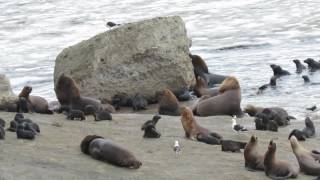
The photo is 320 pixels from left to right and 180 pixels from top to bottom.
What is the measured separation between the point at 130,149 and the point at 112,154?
1.00 meters

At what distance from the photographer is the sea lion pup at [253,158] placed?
8031 millimetres

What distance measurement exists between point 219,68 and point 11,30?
47.0 ft

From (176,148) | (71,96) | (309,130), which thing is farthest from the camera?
(71,96)

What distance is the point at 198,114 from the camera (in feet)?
45.0

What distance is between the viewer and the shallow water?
688 inches

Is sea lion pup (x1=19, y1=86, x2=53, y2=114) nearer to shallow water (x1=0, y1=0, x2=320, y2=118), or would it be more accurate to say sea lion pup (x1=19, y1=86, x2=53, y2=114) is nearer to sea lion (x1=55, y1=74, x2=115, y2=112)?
sea lion (x1=55, y1=74, x2=115, y2=112)

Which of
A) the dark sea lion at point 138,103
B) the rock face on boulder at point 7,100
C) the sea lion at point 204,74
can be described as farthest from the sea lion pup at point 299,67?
the rock face on boulder at point 7,100

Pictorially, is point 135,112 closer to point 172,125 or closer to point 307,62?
point 172,125

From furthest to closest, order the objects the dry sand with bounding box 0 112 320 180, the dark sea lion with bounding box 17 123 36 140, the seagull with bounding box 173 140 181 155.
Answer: the seagull with bounding box 173 140 181 155
the dark sea lion with bounding box 17 123 36 140
the dry sand with bounding box 0 112 320 180

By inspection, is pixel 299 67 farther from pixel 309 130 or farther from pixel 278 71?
pixel 309 130

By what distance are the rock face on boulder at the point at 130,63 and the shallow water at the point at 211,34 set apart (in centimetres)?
104

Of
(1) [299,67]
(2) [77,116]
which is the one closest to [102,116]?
(2) [77,116]

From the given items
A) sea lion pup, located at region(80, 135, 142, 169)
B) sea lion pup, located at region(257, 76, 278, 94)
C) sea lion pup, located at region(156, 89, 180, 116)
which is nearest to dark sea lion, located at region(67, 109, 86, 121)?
sea lion pup, located at region(156, 89, 180, 116)

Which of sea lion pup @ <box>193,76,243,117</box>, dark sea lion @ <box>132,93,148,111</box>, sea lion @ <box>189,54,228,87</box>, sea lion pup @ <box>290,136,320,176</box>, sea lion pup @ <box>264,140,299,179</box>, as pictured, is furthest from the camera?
sea lion @ <box>189,54,228,87</box>
